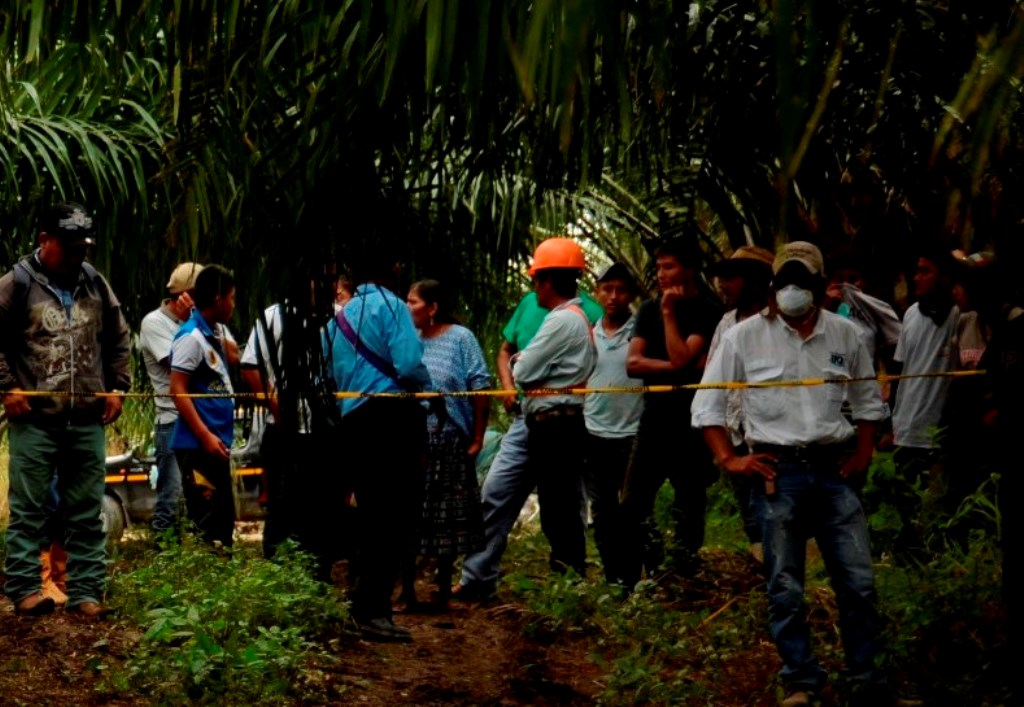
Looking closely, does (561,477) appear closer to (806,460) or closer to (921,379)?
(921,379)

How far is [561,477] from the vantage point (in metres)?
8.04

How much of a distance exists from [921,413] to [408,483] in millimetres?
2473

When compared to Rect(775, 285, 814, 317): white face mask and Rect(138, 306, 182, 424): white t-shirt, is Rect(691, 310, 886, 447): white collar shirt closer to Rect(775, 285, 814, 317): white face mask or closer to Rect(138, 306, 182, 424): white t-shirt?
Rect(775, 285, 814, 317): white face mask

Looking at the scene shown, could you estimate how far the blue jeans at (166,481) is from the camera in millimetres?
9086

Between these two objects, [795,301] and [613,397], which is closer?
[795,301]

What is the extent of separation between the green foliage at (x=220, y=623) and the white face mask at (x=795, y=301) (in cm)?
218

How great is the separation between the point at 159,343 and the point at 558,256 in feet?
7.55

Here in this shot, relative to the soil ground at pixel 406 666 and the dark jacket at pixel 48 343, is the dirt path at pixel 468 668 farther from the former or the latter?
the dark jacket at pixel 48 343

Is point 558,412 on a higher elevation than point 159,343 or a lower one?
lower

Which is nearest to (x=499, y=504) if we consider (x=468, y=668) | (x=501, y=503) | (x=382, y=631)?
(x=501, y=503)

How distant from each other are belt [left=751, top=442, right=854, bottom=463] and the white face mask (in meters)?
0.47

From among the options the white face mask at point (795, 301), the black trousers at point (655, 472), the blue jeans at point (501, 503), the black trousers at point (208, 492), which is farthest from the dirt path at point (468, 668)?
the white face mask at point (795, 301)

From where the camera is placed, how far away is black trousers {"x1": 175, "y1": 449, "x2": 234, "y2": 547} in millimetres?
8320

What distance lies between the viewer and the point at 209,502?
8422 millimetres
